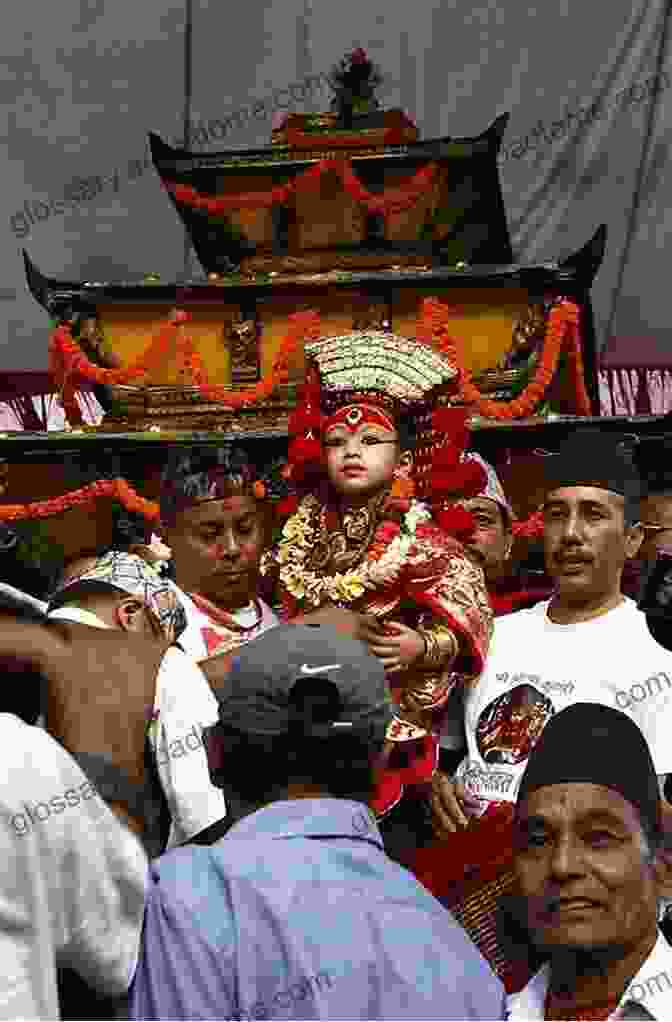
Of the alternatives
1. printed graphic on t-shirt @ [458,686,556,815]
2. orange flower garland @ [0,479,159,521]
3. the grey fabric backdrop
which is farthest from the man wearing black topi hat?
the grey fabric backdrop

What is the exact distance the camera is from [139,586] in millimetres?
4207

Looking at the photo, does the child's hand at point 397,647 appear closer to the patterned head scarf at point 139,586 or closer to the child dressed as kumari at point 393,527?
the child dressed as kumari at point 393,527

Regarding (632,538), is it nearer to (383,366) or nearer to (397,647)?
(397,647)

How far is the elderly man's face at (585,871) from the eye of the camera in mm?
3080

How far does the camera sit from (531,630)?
4.95 meters

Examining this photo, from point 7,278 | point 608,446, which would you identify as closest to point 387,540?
point 608,446

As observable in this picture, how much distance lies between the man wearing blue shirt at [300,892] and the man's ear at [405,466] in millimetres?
2336

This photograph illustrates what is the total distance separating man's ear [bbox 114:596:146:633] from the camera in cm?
401

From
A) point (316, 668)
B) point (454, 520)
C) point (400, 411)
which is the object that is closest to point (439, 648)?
point (454, 520)

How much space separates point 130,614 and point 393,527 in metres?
1.18

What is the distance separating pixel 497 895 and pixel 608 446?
1.31 metres

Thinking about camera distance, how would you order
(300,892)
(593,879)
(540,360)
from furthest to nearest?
(540,360), (593,879), (300,892)

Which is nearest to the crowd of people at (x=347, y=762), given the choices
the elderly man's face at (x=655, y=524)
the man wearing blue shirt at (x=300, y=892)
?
the man wearing blue shirt at (x=300, y=892)

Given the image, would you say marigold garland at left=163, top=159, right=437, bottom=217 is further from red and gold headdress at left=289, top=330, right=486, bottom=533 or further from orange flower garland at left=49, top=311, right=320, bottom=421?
red and gold headdress at left=289, top=330, right=486, bottom=533
